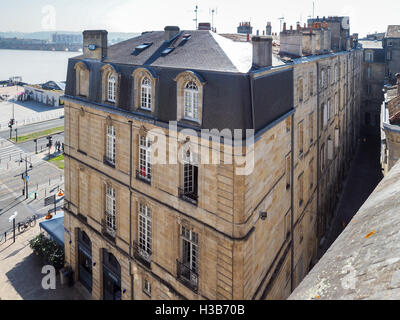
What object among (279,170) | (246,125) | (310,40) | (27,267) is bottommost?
(27,267)

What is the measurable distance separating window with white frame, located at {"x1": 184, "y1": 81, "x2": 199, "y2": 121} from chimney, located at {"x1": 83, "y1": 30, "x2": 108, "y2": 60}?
7.99 metres

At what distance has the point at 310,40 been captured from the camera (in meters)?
23.9

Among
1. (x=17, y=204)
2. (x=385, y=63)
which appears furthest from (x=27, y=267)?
(x=385, y=63)

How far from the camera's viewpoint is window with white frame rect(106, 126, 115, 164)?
64.8ft

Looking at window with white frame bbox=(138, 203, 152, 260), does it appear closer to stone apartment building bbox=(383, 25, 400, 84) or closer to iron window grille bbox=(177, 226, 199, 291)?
iron window grille bbox=(177, 226, 199, 291)

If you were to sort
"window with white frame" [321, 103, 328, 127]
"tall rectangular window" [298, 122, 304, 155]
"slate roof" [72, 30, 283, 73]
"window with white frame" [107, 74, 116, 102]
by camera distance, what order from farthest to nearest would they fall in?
"window with white frame" [321, 103, 328, 127] → "tall rectangular window" [298, 122, 304, 155] → "window with white frame" [107, 74, 116, 102] → "slate roof" [72, 30, 283, 73]

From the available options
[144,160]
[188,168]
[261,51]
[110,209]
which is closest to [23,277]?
[110,209]

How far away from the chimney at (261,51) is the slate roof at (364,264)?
362 inches

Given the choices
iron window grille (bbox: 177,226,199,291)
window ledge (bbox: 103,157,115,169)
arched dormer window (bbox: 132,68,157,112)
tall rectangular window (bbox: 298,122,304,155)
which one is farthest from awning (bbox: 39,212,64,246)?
tall rectangular window (bbox: 298,122,304,155)

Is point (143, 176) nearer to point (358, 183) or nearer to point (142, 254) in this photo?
point (142, 254)

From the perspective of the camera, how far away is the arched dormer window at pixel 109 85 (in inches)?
733

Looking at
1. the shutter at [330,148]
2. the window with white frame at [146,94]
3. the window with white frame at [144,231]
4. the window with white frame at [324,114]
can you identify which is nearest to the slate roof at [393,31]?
the shutter at [330,148]
